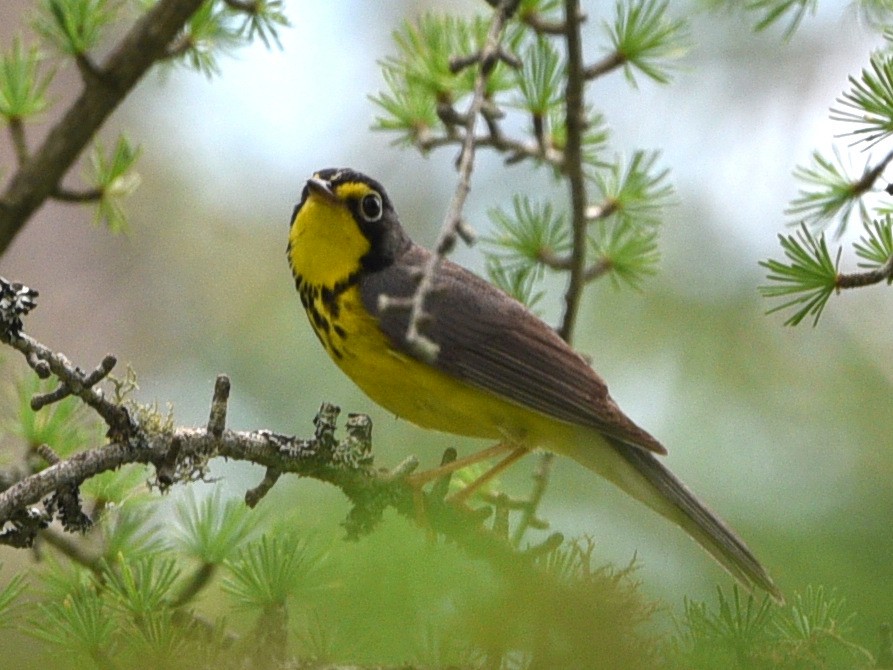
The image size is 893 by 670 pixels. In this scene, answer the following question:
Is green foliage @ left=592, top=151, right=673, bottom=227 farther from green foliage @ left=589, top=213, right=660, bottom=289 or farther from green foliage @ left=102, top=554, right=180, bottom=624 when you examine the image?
green foliage @ left=102, top=554, right=180, bottom=624

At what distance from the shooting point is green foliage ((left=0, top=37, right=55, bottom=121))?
3.67m

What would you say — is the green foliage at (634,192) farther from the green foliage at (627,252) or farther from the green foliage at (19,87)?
the green foliage at (19,87)

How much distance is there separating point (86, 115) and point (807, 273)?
2103 millimetres

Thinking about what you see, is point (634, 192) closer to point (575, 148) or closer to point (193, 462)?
point (575, 148)

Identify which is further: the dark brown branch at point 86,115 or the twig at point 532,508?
the dark brown branch at point 86,115

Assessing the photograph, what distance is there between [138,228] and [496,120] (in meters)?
5.34

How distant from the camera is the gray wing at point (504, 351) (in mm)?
3979

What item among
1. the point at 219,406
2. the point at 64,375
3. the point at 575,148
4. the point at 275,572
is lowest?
the point at 275,572

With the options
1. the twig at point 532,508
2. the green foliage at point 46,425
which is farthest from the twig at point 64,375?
the twig at point 532,508

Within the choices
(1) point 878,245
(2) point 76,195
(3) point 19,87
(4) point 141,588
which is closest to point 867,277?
(1) point 878,245

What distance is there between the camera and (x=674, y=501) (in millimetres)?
4164

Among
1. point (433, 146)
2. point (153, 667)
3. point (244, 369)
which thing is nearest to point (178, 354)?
point (244, 369)

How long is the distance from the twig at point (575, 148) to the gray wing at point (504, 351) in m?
0.20

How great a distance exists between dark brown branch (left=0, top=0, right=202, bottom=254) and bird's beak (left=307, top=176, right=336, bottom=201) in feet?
2.69
